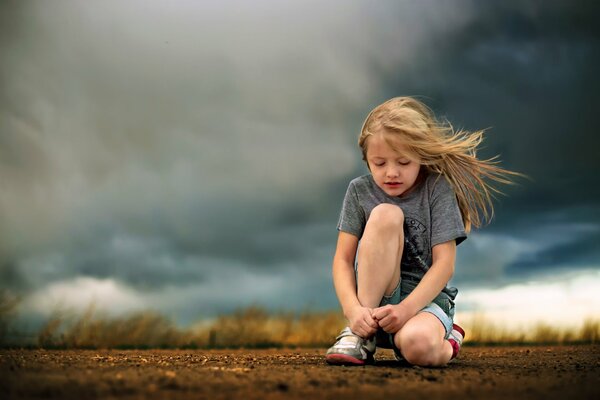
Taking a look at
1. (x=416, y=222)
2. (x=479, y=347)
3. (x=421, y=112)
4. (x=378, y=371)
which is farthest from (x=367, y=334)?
(x=479, y=347)

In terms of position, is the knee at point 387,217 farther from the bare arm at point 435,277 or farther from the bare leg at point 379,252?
the bare arm at point 435,277

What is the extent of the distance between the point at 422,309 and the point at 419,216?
580 mm

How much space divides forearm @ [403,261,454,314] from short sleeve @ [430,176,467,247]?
0.56ft

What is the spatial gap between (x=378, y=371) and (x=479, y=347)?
377 cm

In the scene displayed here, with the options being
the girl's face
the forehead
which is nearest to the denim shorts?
the girl's face

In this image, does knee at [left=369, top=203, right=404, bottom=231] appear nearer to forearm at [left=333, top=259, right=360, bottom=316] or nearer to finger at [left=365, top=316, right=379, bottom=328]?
forearm at [left=333, top=259, right=360, bottom=316]

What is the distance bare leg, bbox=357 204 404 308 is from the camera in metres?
3.75

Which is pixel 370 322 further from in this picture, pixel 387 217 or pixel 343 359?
pixel 387 217

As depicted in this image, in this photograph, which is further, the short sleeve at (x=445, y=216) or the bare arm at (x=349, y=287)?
the short sleeve at (x=445, y=216)

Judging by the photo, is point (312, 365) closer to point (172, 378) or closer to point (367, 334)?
point (367, 334)

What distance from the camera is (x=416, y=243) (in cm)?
404

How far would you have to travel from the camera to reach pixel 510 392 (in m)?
2.70

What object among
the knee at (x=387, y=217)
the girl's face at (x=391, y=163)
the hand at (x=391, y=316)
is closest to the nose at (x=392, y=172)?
the girl's face at (x=391, y=163)

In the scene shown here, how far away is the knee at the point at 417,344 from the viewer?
11.8 feet
